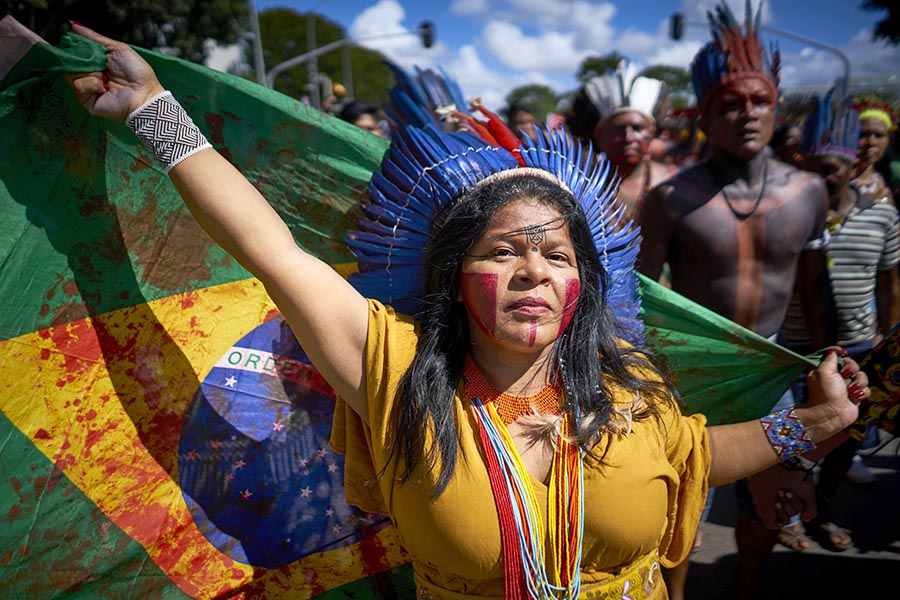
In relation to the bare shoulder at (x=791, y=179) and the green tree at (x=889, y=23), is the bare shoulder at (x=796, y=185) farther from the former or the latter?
the green tree at (x=889, y=23)

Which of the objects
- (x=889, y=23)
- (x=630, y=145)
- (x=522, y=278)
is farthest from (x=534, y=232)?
(x=889, y=23)

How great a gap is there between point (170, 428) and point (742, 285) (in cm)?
239

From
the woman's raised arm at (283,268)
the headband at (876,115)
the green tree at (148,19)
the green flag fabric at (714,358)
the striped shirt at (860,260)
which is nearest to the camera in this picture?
the woman's raised arm at (283,268)

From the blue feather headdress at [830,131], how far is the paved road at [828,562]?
6.17 ft

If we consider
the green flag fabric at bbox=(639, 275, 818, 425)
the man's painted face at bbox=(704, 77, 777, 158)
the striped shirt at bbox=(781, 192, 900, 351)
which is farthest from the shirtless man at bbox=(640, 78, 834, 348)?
the green flag fabric at bbox=(639, 275, 818, 425)

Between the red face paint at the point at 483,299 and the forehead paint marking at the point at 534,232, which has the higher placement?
the forehead paint marking at the point at 534,232

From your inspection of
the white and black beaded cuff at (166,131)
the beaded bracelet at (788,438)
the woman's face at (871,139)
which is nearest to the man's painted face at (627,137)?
the woman's face at (871,139)

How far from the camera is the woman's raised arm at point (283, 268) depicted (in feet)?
4.56

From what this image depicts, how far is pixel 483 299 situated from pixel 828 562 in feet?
9.75

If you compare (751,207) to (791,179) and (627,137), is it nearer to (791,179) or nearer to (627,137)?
(791,179)

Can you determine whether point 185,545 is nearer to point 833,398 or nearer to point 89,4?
point 833,398

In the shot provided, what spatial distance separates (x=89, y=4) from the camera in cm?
590

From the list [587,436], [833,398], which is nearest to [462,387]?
[587,436]

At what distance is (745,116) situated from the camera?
9.39ft
